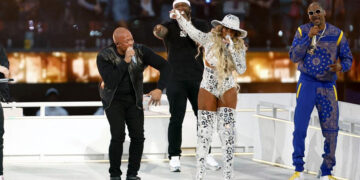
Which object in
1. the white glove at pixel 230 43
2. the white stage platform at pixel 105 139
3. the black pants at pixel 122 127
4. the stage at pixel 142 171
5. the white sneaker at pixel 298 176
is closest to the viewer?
the white glove at pixel 230 43

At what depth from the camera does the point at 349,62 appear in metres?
6.76

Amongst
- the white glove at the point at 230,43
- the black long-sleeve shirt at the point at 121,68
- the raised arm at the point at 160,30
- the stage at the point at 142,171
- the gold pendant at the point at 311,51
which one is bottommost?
the stage at the point at 142,171

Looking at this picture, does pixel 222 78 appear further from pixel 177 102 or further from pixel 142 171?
pixel 142 171

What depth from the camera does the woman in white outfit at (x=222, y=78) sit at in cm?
628

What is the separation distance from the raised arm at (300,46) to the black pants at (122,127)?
1.35 meters

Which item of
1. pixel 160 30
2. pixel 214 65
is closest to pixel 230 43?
pixel 214 65

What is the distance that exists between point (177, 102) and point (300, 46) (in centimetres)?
138

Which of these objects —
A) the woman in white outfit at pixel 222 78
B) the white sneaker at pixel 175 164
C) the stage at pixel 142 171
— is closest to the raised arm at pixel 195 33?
the woman in white outfit at pixel 222 78

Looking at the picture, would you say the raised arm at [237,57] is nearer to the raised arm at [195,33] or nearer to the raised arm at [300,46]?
the raised arm at [195,33]

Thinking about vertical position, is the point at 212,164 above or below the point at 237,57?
below

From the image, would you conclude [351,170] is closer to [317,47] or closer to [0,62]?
[317,47]

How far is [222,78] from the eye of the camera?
20.7 ft

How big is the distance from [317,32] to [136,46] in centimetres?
147

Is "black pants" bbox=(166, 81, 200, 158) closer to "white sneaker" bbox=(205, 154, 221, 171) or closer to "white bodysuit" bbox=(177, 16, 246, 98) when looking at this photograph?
"white sneaker" bbox=(205, 154, 221, 171)
